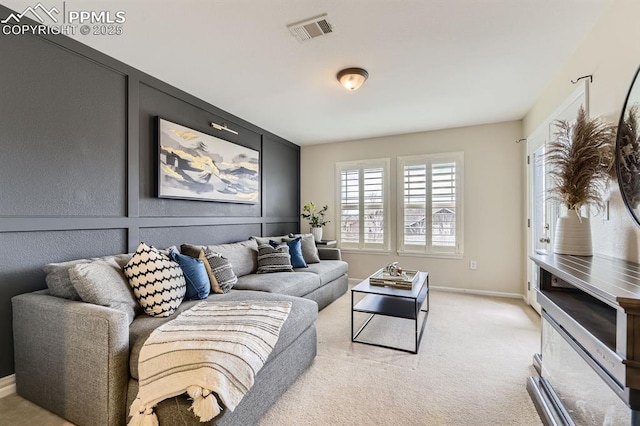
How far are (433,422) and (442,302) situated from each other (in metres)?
2.32

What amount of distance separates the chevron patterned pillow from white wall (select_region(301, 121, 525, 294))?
3414 mm

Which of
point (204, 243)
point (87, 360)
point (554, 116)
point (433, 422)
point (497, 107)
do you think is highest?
point (497, 107)

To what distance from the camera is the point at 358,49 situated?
7.43ft

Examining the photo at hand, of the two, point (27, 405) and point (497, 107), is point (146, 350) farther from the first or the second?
point (497, 107)

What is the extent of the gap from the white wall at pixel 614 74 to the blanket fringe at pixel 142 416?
2514 mm

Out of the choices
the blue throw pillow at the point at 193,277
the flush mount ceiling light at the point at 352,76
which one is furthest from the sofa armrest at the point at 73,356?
the flush mount ceiling light at the point at 352,76

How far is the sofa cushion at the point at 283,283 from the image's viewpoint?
273cm

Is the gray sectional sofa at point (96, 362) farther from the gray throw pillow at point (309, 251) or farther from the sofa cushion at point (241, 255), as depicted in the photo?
the gray throw pillow at point (309, 251)

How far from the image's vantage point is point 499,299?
3.90 meters

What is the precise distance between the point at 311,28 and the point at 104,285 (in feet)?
6.92

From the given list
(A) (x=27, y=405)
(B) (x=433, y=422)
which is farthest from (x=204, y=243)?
(B) (x=433, y=422)

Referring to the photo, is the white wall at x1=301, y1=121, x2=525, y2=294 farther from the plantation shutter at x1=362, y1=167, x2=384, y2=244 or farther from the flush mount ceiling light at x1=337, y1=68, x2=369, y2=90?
the flush mount ceiling light at x1=337, y1=68, x2=369, y2=90

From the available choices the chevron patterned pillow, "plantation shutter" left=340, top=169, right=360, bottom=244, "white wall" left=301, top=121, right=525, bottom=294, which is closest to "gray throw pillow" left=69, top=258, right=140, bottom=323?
the chevron patterned pillow

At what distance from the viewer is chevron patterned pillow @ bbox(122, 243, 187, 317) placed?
1.87m
